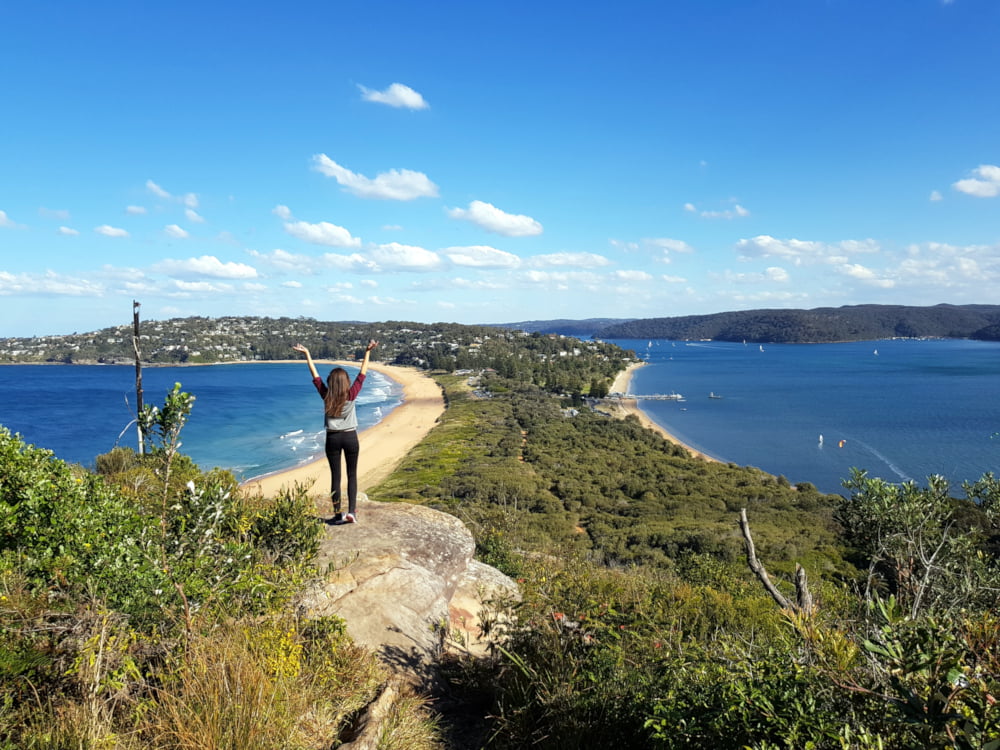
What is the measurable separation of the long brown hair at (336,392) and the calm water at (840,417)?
2320 cm

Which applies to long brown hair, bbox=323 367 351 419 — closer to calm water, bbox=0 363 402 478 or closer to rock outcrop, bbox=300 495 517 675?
rock outcrop, bbox=300 495 517 675

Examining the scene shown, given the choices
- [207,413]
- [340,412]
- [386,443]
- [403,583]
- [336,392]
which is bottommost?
[386,443]

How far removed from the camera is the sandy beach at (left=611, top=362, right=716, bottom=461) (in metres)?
57.5

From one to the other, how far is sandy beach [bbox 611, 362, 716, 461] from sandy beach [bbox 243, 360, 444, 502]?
91.9 feet

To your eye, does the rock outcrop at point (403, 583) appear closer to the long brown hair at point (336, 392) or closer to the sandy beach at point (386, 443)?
the long brown hair at point (336, 392)

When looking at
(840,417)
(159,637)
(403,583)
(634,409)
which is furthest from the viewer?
(634,409)

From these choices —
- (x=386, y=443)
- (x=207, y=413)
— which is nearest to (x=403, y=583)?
(x=386, y=443)

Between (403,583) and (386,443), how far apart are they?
5047 cm

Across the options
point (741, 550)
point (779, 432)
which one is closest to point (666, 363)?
point (779, 432)

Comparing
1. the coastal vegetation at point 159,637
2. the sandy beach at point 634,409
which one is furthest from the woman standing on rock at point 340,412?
the sandy beach at point 634,409

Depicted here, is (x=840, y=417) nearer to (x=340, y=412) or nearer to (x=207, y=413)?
(x=340, y=412)

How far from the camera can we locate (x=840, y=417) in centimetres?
7381

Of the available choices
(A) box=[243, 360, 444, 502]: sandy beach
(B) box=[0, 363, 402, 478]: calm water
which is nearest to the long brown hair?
(A) box=[243, 360, 444, 502]: sandy beach

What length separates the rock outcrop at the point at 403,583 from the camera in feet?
17.7
